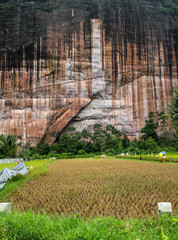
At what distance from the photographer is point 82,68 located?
2530 centimetres

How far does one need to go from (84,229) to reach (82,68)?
2455cm

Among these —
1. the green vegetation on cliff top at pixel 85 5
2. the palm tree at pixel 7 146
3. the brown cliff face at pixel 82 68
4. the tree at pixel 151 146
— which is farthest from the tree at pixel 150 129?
the green vegetation on cliff top at pixel 85 5

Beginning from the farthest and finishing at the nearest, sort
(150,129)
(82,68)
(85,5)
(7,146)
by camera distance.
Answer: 1. (85,5)
2. (82,68)
3. (150,129)
4. (7,146)

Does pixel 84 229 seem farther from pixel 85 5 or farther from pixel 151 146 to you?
pixel 85 5

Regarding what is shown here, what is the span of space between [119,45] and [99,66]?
3526 mm

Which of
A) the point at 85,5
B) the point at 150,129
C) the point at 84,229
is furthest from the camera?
the point at 85,5

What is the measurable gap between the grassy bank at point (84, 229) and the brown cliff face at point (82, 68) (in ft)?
72.2

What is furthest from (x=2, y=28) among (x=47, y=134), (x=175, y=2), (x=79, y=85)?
(x=175, y=2)

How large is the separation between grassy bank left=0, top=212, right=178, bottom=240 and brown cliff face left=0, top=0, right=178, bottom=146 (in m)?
22.0

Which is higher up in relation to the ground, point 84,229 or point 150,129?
point 150,129

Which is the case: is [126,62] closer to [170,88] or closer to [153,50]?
[153,50]

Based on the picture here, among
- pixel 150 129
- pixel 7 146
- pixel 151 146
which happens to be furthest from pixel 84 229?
pixel 150 129

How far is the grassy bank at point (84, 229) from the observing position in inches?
67.9

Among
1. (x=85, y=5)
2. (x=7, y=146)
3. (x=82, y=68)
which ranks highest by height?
(x=85, y=5)
